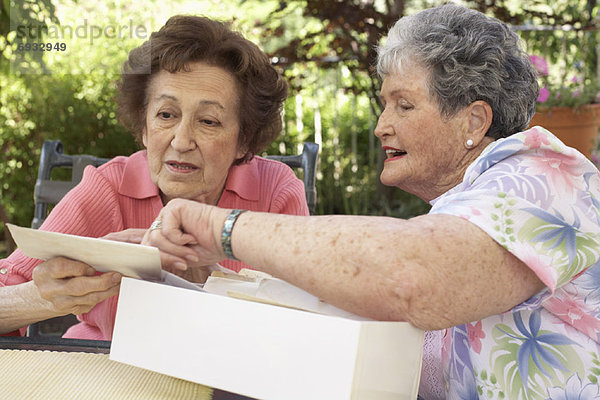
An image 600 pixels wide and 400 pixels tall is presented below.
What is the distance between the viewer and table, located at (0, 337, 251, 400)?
1.21m

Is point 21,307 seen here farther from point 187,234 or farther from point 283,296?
point 283,296

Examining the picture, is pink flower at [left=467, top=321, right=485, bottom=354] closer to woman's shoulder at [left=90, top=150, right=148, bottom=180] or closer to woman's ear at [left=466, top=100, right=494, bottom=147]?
woman's ear at [left=466, top=100, right=494, bottom=147]

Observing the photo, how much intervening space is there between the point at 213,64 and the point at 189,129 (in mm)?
239

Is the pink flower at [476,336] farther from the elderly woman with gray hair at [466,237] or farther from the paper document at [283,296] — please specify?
the paper document at [283,296]

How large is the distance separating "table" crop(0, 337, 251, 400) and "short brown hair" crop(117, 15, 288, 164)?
3.21 feet

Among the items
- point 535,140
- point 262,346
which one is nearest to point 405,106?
point 535,140

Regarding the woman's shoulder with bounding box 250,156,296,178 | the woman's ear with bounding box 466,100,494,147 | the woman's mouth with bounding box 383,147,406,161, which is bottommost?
the woman's shoulder with bounding box 250,156,296,178

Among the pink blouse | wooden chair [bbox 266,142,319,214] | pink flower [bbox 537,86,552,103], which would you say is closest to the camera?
the pink blouse

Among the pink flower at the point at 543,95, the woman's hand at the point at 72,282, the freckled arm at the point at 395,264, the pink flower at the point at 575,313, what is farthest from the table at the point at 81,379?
the pink flower at the point at 543,95

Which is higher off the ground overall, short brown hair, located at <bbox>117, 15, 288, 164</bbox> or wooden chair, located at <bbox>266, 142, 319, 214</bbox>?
short brown hair, located at <bbox>117, 15, 288, 164</bbox>

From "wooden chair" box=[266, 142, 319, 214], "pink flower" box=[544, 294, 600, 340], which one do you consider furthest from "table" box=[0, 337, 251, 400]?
"wooden chair" box=[266, 142, 319, 214]

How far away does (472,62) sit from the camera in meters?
1.50

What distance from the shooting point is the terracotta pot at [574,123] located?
4797 mm

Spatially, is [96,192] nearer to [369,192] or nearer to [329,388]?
[329,388]
